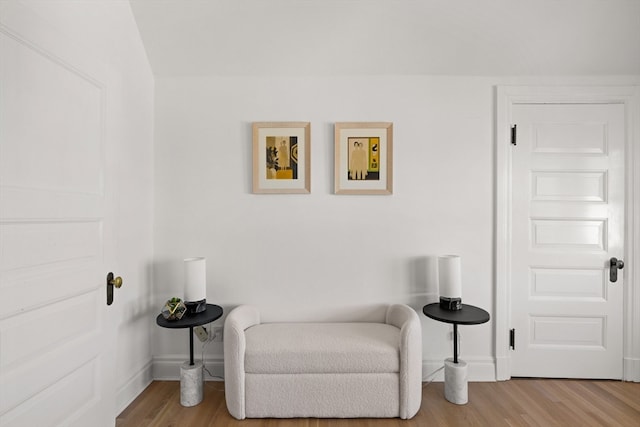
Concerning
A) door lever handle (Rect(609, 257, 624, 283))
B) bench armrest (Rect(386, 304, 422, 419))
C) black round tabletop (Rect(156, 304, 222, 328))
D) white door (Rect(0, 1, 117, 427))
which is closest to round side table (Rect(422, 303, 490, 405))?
bench armrest (Rect(386, 304, 422, 419))

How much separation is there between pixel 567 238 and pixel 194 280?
9.13 feet

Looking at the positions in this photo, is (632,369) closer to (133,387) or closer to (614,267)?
(614,267)

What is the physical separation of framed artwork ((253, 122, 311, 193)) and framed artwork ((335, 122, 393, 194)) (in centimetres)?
26

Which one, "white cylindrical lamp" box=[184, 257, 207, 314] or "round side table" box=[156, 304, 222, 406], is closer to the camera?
"round side table" box=[156, 304, 222, 406]

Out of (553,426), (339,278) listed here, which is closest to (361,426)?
(339,278)

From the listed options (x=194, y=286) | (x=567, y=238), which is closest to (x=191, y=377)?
(x=194, y=286)

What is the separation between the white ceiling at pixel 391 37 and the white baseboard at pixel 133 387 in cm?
220

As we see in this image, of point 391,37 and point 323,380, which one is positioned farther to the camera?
point 391,37

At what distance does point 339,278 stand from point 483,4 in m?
2.14

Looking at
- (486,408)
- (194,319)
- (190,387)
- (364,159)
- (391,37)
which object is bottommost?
(486,408)

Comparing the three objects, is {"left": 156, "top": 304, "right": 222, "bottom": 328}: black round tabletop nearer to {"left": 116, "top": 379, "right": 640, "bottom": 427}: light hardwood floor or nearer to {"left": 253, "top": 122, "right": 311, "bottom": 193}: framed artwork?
{"left": 116, "top": 379, "right": 640, "bottom": 427}: light hardwood floor

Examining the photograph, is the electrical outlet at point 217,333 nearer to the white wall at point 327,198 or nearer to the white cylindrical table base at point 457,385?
the white wall at point 327,198

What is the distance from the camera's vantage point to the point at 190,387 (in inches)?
83.0

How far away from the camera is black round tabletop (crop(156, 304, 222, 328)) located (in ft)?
6.59
